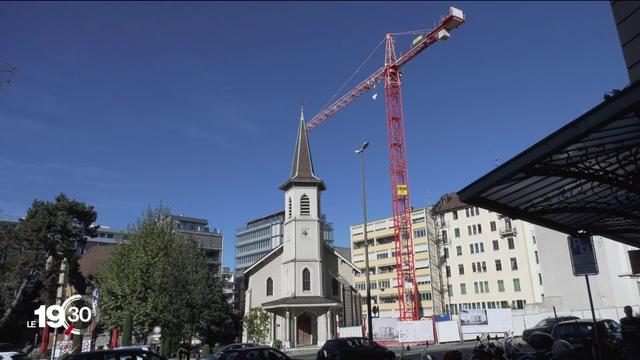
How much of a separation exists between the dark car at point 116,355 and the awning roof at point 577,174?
1184 cm

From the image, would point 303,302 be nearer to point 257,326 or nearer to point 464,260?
point 257,326

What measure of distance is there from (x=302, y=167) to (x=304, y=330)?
15.5 metres

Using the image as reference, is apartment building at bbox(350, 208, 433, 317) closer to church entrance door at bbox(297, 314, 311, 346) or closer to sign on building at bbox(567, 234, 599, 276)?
church entrance door at bbox(297, 314, 311, 346)

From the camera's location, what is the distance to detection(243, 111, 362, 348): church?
41.1 m

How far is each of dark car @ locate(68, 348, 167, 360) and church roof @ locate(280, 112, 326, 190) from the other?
29348 millimetres

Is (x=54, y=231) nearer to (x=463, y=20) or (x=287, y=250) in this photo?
(x=287, y=250)

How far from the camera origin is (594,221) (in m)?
13.8

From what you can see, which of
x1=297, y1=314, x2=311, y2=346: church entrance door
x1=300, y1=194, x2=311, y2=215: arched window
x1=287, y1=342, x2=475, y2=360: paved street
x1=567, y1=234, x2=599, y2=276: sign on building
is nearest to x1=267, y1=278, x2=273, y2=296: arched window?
Result: x1=297, y1=314, x2=311, y2=346: church entrance door

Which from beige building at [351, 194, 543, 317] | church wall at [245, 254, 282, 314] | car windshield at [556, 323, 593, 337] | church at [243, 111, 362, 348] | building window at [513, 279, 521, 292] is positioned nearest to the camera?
car windshield at [556, 323, 593, 337]

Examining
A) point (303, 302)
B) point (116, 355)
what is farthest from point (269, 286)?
point (116, 355)

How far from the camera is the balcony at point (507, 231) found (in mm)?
63728

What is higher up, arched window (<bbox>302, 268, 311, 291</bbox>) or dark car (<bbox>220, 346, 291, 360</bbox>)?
arched window (<bbox>302, 268, 311, 291</bbox>)

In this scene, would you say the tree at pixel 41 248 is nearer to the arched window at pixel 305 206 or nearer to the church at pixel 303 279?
the church at pixel 303 279

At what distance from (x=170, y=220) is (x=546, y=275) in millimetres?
35184
